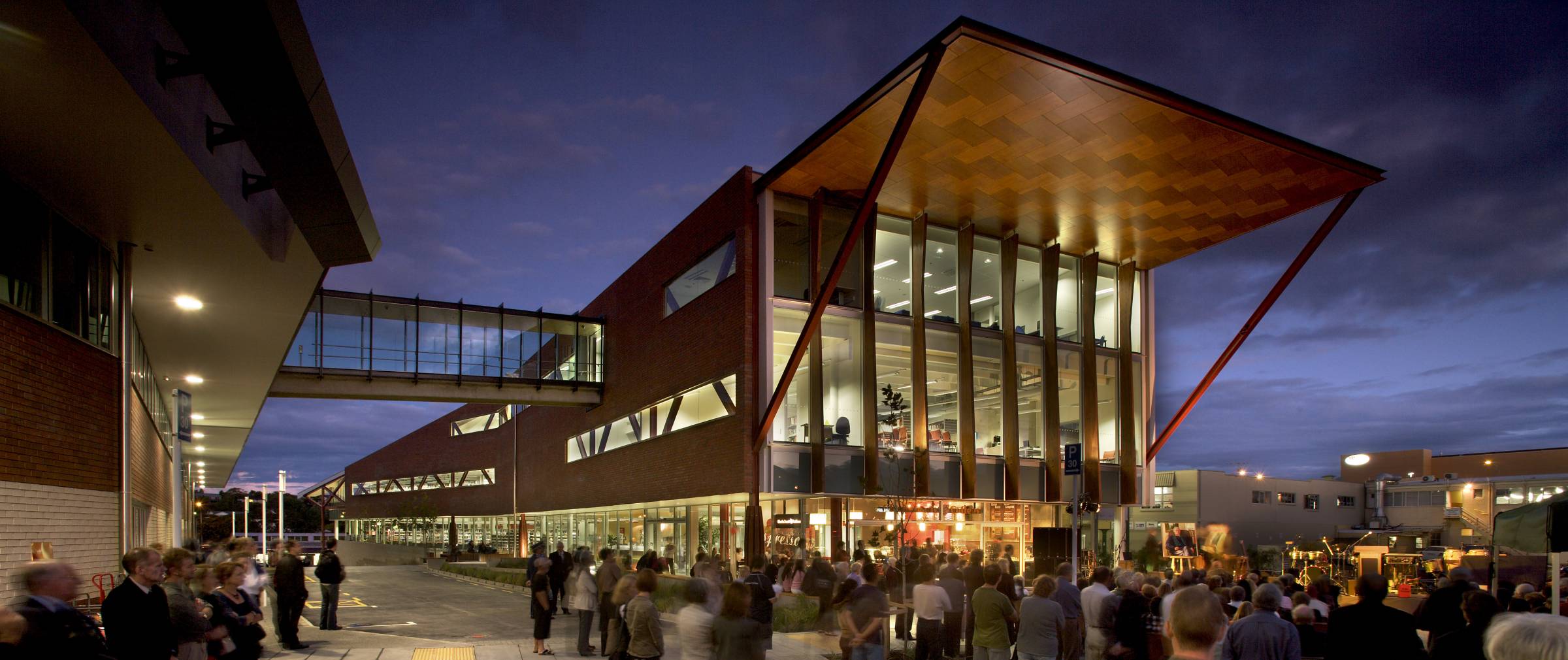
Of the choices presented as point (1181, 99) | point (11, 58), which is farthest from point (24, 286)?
point (1181, 99)

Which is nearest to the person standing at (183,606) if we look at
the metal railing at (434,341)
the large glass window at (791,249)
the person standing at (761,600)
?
the person standing at (761,600)

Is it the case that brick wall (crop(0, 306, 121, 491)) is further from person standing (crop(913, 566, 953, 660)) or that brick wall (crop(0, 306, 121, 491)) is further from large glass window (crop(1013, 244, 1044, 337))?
large glass window (crop(1013, 244, 1044, 337))

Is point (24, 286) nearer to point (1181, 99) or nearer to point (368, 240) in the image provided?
point (368, 240)

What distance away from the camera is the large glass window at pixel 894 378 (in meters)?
28.6

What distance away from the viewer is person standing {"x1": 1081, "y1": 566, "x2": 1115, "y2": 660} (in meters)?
10.8

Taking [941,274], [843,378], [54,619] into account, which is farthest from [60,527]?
[941,274]

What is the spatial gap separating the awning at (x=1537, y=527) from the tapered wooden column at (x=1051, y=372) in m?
18.3

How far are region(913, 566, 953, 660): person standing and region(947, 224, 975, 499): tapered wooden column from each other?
54.5 ft

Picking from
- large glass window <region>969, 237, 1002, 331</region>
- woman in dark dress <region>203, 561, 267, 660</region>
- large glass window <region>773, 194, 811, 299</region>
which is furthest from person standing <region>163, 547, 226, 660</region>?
large glass window <region>969, 237, 1002, 331</region>

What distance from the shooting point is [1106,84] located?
2150cm

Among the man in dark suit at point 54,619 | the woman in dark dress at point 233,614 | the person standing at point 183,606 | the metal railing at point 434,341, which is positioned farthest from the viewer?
the metal railing at point 434,341

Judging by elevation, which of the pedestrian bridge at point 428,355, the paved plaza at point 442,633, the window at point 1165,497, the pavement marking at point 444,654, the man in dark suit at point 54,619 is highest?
the pedestrian bridge at point 428,355

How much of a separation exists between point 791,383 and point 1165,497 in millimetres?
36348

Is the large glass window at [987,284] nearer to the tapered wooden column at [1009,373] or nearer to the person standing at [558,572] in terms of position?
the tapered wooden column at [1009,373]
